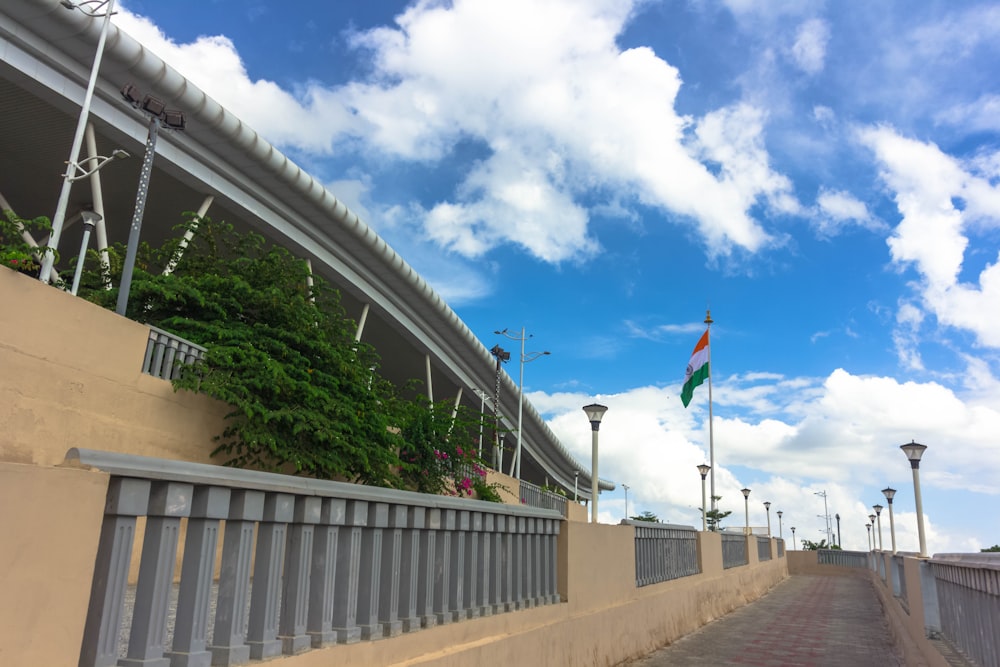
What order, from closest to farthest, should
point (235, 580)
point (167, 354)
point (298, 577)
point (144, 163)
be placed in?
1. point (235, 580)
2. point (298, 577)
3. point (167, 354)
4. point (144, 163)

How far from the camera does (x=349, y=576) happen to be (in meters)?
4.38

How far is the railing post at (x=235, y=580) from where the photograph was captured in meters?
3.49

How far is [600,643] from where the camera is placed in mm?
8633

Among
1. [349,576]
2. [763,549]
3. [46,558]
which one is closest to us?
[46,558]

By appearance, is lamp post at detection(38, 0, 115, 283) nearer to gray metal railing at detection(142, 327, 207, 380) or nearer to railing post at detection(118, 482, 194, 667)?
gray metal railing at detection(142, 327, 207, 380)

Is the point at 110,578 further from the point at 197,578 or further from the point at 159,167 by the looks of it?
the point at 159,167

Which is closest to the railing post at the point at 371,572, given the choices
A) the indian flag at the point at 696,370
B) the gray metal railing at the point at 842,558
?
the indian flag at the point at 696,370

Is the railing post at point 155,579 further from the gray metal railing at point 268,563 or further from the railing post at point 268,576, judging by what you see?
the railing post at point 268,576

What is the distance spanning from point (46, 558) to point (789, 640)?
13.6 meters

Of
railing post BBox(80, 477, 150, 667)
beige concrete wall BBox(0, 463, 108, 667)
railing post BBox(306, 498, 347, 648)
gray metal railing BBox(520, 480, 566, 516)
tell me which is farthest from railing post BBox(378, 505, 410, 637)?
gray metal railing BBox(520, 480, 566, 516)

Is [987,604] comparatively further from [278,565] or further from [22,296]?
[22,296]

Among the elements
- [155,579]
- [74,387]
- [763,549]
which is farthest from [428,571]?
[763,549]

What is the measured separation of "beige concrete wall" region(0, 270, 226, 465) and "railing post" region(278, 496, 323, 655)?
246 inches

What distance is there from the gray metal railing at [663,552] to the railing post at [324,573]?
7.13m
